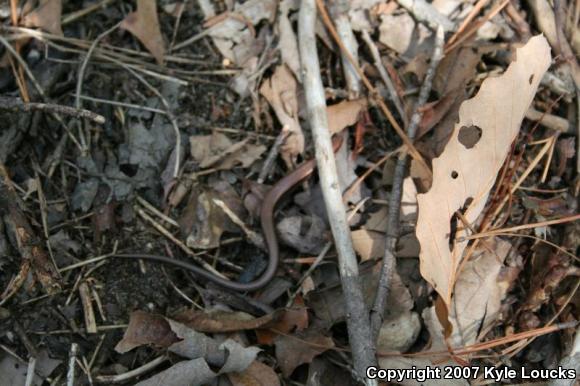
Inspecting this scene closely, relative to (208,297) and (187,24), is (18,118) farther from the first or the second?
(208,297)

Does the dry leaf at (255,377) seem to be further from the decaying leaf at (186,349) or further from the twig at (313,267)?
the twig at (313,267)

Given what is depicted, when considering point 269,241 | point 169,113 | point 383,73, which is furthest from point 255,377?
point 383,73

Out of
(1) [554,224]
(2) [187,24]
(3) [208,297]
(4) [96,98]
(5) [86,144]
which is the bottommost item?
(3) [208,297]

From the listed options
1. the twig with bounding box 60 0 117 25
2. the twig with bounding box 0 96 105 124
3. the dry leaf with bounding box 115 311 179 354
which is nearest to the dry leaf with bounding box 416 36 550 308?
the dry leaf with bounding box 115 311 179 354

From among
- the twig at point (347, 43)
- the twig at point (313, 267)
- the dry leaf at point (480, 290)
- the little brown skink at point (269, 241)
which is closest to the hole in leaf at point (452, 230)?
the dry leaf at point (480, 290)

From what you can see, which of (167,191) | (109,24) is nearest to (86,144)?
(167,191)

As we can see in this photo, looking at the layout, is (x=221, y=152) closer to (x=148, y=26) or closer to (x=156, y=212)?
(x=156, y=212)
